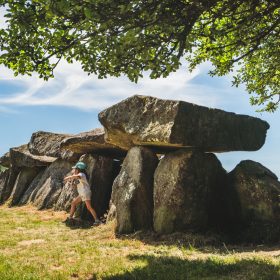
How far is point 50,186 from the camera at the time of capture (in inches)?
982

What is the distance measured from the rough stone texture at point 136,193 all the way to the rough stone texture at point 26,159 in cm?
1270

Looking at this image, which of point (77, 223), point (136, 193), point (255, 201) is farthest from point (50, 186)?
point (255, 201)

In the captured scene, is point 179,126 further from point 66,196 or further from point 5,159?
point 5,159

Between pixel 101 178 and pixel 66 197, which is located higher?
pixel 101 178

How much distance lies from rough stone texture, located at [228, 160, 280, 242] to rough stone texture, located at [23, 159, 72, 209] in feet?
41.1

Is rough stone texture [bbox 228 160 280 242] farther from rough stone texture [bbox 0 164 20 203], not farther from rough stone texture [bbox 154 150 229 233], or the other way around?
rough stone texture [bbox 0 164 20 203]

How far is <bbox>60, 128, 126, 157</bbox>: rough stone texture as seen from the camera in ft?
63.7

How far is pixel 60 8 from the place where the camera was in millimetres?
8500

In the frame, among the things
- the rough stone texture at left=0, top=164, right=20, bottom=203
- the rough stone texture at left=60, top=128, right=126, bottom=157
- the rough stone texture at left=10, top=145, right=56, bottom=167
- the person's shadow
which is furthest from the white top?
the rough stone texture at left=0, top=164, right=20, bottom=203

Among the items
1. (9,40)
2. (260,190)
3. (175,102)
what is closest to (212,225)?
(260,190)

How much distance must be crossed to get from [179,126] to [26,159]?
58.0ft

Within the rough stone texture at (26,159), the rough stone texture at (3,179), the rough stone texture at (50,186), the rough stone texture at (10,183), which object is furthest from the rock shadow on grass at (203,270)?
the rough stone texture at (3,179)

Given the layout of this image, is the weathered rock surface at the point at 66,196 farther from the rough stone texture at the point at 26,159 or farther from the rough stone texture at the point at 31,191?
the rough stone texture at the point at 26,159

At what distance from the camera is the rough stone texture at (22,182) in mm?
28719
